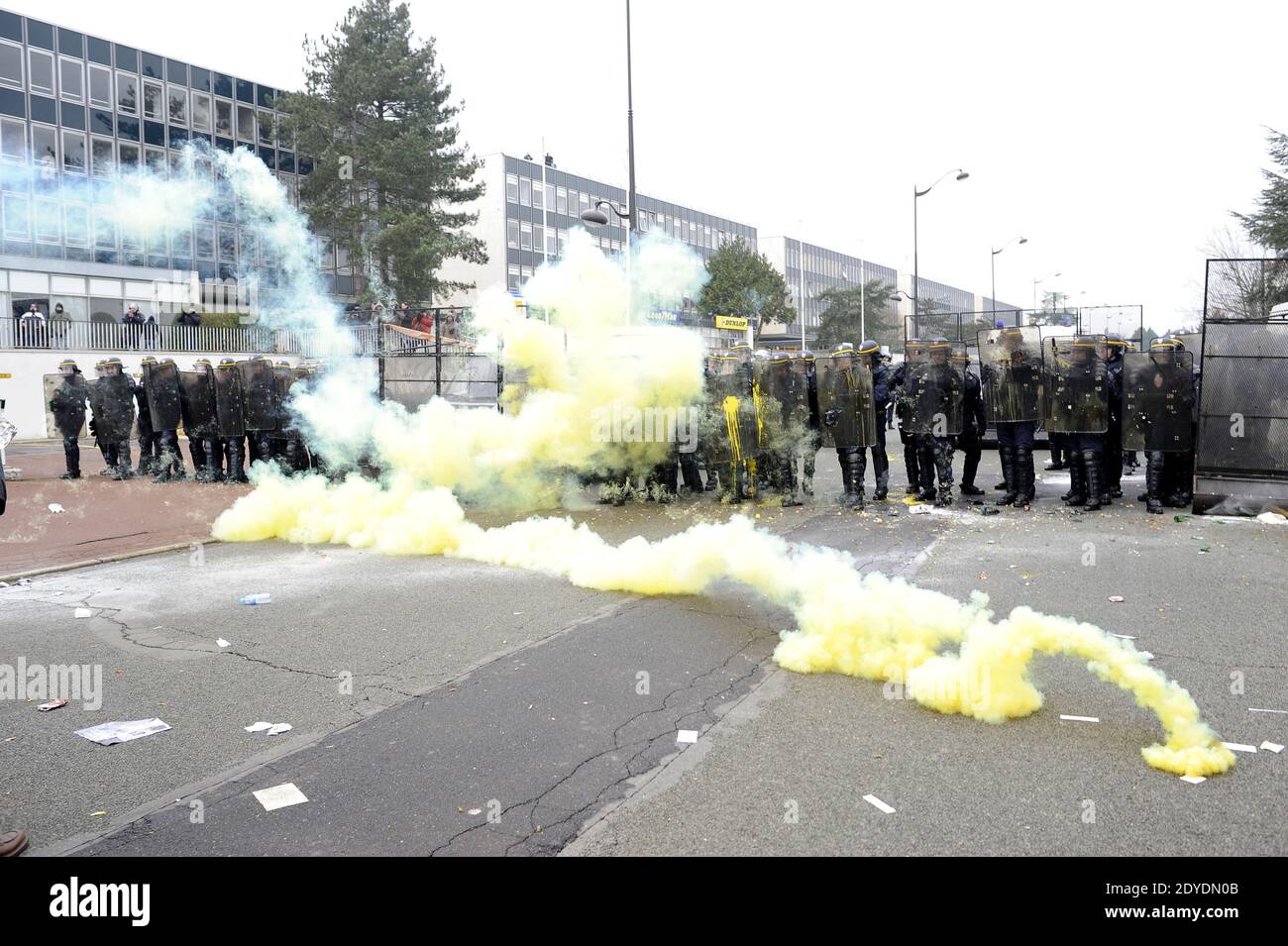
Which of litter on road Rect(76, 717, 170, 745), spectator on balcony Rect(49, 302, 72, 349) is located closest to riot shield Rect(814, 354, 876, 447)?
litter on road Rect(76, 717, 170, 745)

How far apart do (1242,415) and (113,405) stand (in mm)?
18019

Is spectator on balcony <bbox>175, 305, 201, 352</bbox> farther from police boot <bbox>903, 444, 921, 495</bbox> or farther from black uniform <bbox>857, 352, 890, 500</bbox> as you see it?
police boot <bbox>903, 444, 921, 495</bbox>

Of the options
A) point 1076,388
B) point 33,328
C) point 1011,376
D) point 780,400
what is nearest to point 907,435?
point 1011,376

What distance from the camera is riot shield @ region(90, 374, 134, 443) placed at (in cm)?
1652

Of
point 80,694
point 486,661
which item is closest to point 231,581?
point 80,694

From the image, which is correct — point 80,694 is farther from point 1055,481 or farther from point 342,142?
point 342,142

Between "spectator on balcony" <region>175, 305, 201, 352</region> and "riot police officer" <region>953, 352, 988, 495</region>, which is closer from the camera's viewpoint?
"riot police officer" <region>953, 352, 988, 495</region>

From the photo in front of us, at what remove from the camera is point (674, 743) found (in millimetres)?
4375

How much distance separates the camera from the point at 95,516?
12.5 metres

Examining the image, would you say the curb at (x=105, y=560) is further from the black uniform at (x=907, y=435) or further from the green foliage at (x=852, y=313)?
the green foliage at (x=852, y=313)

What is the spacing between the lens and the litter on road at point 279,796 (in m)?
3.81

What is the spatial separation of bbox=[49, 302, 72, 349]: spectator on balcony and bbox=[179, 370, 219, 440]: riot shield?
13126mm

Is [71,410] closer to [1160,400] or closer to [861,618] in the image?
[861,618]

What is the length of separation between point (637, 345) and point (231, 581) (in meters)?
6.03
